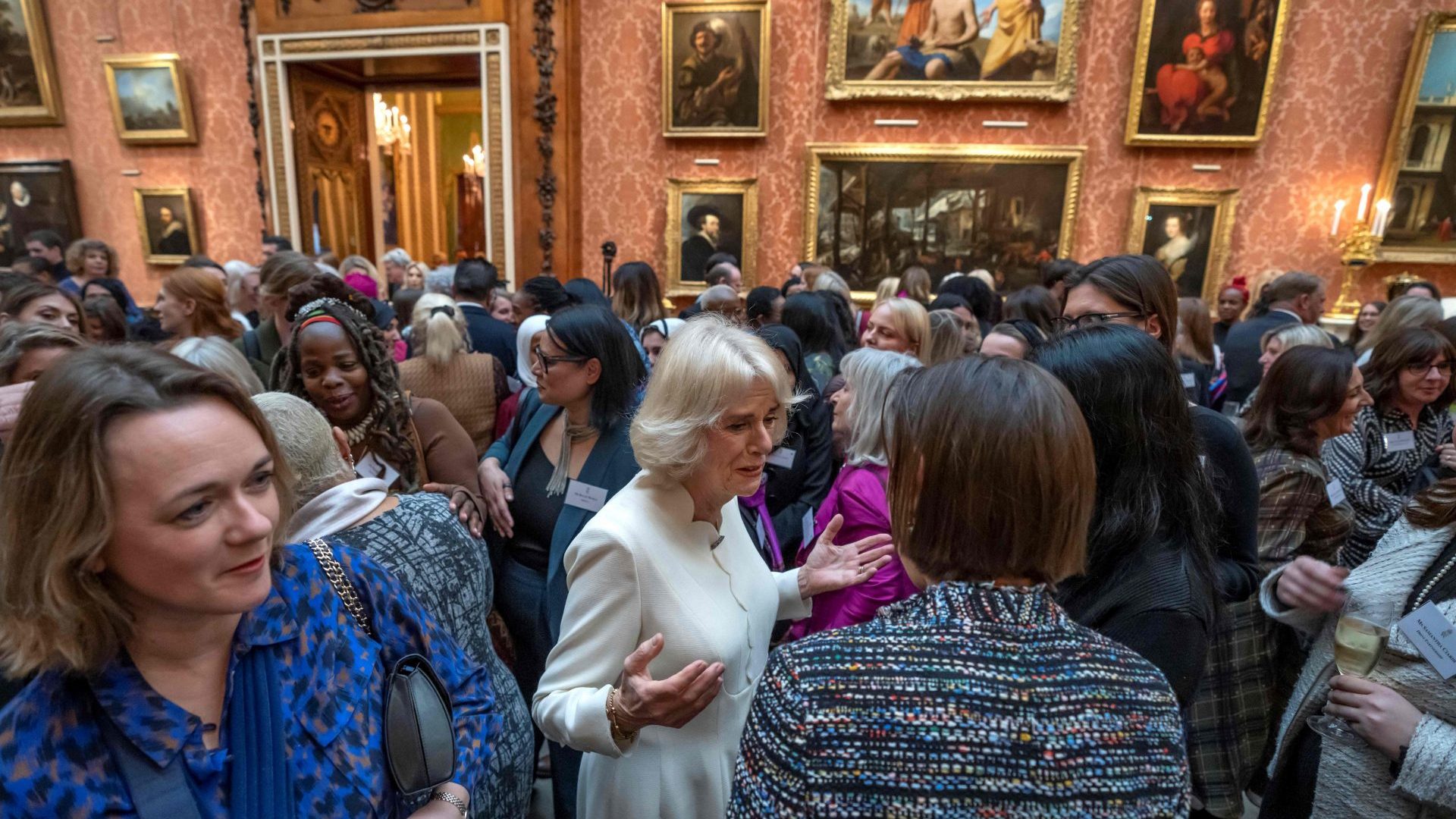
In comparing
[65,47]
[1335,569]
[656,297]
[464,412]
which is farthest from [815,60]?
[65,47]

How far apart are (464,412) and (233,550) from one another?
278cm

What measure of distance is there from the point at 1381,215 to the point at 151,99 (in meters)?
15.7

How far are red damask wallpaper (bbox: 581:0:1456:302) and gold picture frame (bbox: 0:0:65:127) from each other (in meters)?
8.10

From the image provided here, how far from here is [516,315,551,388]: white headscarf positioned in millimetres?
4180

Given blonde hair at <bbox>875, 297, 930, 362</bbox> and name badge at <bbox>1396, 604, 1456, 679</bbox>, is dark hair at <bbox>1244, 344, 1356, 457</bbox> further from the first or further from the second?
blonde hair at <bbox>875, 297, 930, 362</bbox>

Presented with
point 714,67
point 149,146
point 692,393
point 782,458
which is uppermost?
point 714,67

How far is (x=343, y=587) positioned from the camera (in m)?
1.35

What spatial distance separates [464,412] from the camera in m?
3.78

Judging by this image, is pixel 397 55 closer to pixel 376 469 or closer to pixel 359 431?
pixel 359 431

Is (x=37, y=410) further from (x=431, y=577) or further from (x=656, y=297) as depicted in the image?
(x=656, y=297)

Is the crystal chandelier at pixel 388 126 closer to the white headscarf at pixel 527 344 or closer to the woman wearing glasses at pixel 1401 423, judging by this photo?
the white headscarf at pixel 527 344

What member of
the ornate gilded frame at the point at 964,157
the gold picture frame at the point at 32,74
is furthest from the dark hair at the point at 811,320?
the gold picture frame at the point at 32,74

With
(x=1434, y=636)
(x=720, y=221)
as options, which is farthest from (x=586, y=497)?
(x=720, y=221)

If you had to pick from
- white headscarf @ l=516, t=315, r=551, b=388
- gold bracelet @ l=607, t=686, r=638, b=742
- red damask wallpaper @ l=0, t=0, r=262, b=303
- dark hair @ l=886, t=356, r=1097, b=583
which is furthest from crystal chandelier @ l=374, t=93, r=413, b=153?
dark hair @ l=886, t=356, r=1097, b=583
